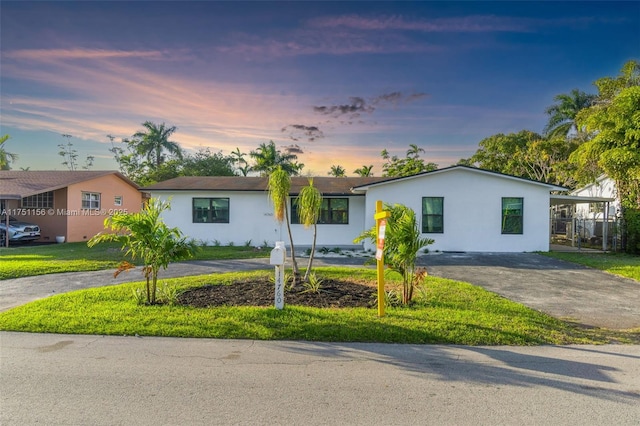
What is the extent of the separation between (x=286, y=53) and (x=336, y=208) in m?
8.26

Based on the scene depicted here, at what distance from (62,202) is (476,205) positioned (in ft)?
74.4

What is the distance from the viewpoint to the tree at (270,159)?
33156mm

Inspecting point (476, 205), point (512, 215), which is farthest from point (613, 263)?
point (476, 205)

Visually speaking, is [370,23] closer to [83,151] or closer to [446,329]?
[446,329]

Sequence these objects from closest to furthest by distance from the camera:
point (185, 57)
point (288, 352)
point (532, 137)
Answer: point (288, 352)
point (185, 57)
point (532, 137)

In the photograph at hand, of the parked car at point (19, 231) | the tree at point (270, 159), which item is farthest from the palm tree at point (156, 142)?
the parked car at point (19, 231)

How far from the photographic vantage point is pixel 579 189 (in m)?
25.1

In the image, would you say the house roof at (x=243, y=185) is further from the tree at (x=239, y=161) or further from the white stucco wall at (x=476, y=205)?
the tree at (x=239, y=161)

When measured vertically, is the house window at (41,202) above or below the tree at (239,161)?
below

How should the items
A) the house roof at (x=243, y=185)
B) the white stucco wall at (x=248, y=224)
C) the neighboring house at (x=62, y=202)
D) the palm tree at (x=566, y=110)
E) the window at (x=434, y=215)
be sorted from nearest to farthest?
1. the window at (x=434, y=215)
2. the house roof at (x=243, y=185)
3. the white stucco wall at (x=248, y=224)
4. the neighboring house at (x=62, y=202)
5. the palm tree at (x=566, y=110)

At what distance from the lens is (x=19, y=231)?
61.8 feet

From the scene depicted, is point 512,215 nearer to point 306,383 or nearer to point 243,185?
point 243,185

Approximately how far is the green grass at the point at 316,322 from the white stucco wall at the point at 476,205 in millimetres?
9811

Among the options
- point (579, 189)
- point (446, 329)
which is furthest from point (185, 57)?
point (579, 189)
